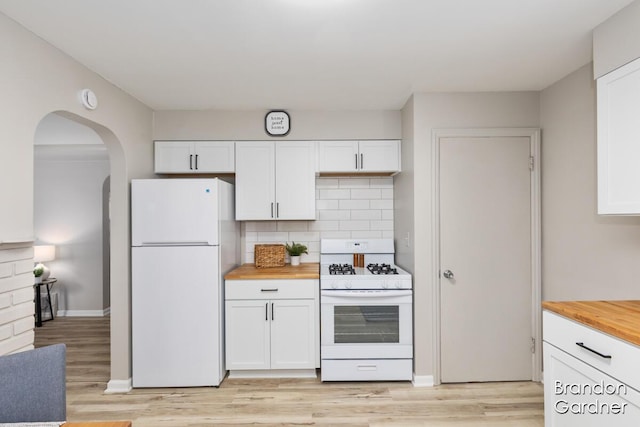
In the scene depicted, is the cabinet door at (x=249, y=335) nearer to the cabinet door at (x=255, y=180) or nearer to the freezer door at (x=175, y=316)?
the freezer door at (x=175, y=316)

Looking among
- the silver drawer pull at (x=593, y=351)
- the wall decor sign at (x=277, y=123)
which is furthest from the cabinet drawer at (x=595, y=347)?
the wall decor sign at (x=277, y=123)

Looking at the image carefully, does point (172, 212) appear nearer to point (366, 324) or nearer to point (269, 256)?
point (269, 256)

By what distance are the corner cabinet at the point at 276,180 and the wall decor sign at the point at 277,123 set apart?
0.34 feet

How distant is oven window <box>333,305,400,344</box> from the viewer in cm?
310

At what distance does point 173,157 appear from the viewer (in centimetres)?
352

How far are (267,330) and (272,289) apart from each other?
1.15 ft

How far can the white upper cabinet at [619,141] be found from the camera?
1780mm

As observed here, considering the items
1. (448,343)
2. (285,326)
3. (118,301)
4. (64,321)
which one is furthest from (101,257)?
(448,343)

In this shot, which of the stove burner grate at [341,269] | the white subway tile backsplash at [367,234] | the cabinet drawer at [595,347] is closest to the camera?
the cabinet drawer at [595,347]

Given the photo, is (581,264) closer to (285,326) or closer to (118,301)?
(285,326)

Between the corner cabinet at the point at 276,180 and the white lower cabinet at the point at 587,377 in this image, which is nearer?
the white lower cabinet at the point at 587,377

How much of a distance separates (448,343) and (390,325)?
19.4 inches

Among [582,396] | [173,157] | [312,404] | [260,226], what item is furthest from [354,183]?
[582,396]

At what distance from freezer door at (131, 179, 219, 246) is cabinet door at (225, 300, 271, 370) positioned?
0.70 metres
